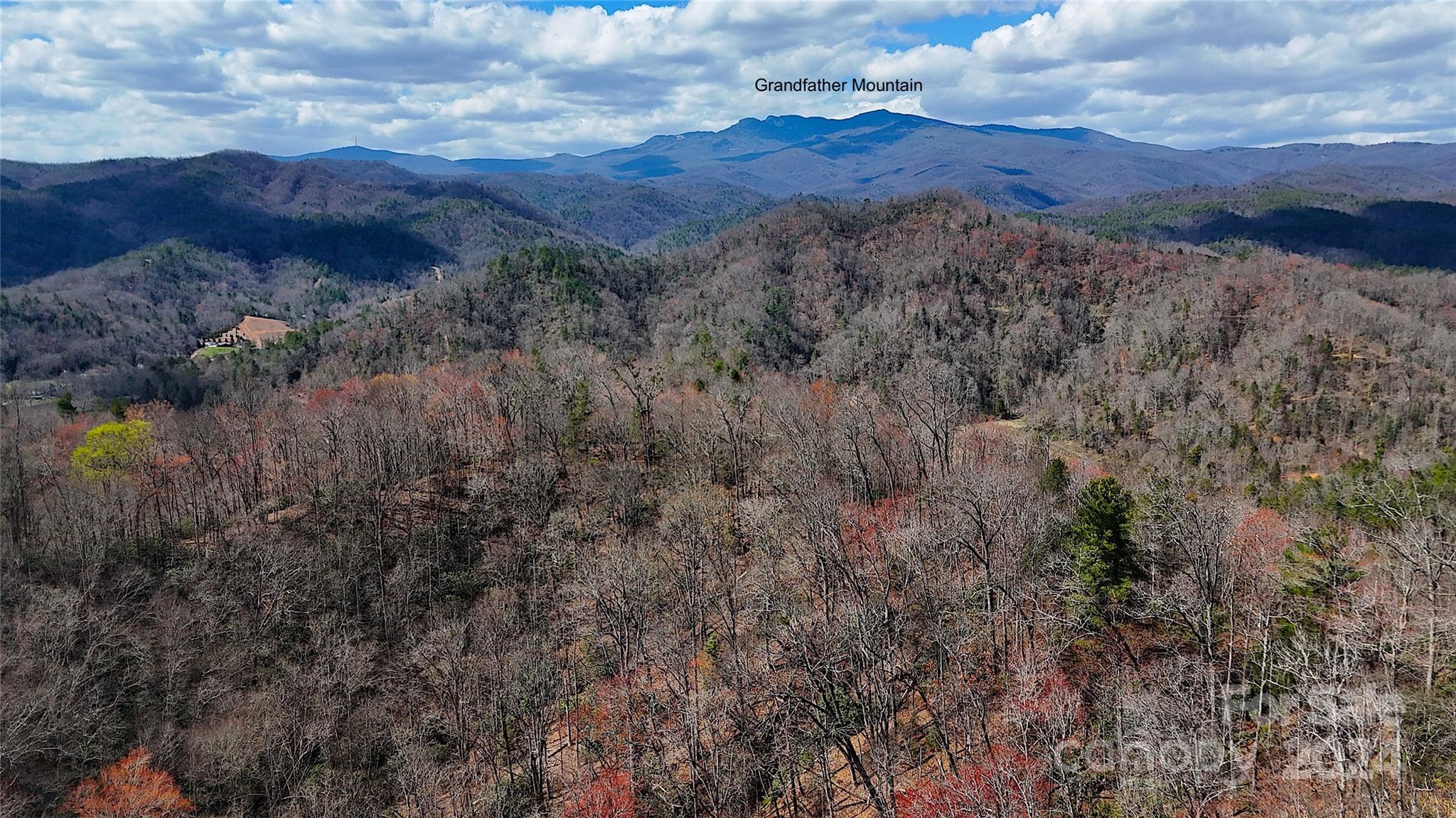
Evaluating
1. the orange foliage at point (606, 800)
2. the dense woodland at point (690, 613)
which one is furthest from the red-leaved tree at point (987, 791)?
the orange foliage at point (606, 800)

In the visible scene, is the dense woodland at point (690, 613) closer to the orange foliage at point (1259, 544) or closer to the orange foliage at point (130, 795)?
the orange foliage at point (130, 795)

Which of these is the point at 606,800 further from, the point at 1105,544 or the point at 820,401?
the point at 820,401

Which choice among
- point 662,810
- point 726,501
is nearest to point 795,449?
point 726,501

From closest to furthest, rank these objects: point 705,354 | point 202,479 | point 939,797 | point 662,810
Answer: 1. point 939,797
2. point 662,810
3. point 202,479
4. point 705,354

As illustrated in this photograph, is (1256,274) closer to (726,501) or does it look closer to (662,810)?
(726,501)

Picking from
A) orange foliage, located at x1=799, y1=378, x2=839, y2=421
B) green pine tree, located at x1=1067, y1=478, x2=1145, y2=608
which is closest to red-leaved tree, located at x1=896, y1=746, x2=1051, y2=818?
green pine tree, located at x1=1067, y1=478, x2=1145, y2=608

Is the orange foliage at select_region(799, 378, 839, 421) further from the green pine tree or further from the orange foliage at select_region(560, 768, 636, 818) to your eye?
the orange foliage at select_region(560, 768, 636, 818)
